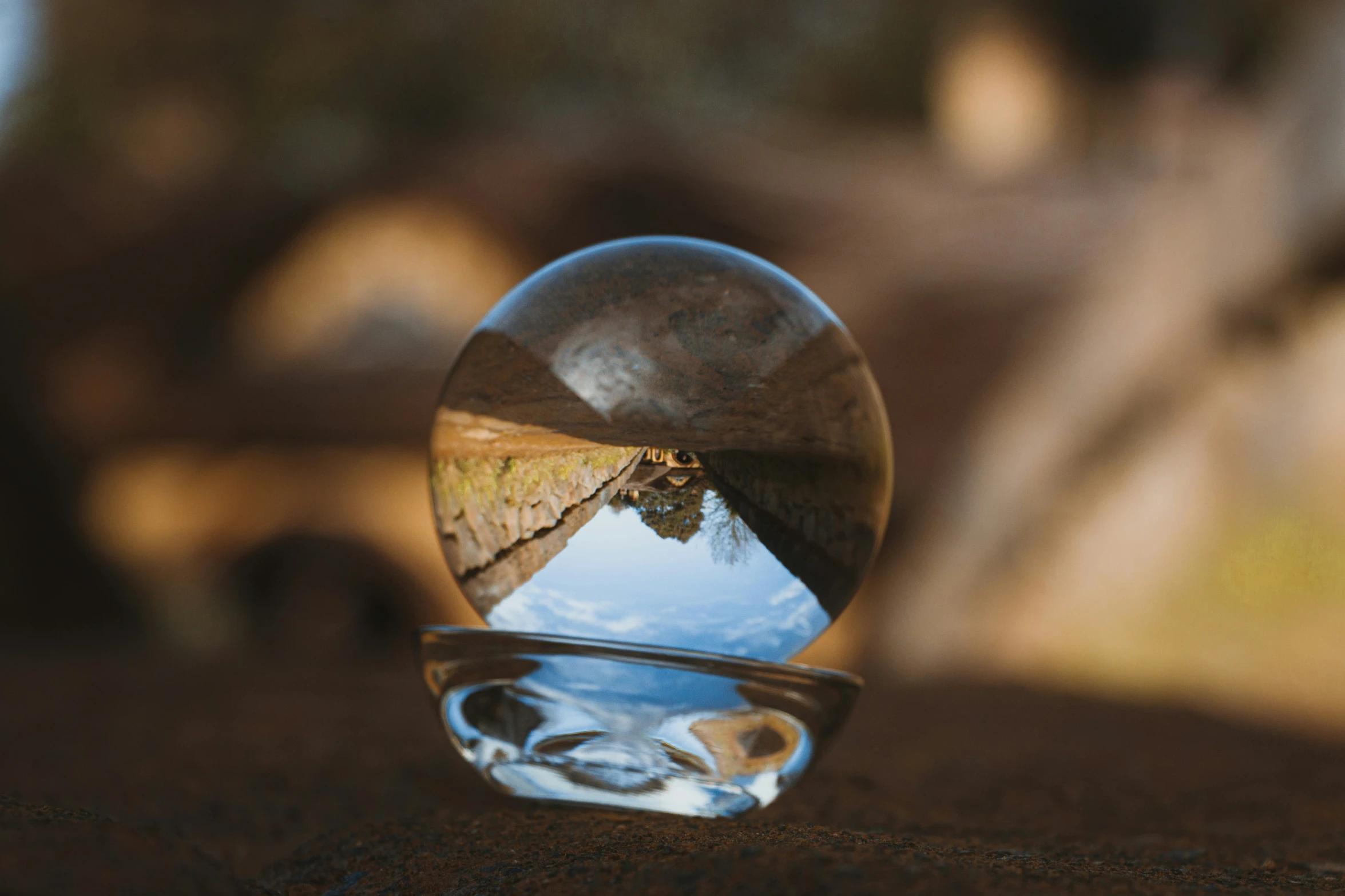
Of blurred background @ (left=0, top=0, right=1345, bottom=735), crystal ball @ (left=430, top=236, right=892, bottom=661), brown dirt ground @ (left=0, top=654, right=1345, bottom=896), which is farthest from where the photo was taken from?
blurred background @ (left=0, top=0, right=1345, bottom=735)

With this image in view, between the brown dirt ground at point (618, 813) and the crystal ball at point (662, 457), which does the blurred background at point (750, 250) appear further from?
the crystal ball at point (662, 457)

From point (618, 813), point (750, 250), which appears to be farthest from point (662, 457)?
point (750, 250)

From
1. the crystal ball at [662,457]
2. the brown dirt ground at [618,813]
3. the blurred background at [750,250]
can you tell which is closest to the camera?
the brown dirt ground at [618,813]

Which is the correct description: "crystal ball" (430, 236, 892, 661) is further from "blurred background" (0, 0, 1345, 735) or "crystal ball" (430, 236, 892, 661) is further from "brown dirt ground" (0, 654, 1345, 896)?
"blurred background" (0, 0, 1345, 735)

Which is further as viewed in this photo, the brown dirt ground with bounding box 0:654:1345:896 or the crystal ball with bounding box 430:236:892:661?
the crystal ball with bounding box 430:236:892:661

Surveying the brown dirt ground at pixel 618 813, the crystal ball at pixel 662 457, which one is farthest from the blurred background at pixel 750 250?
the crystal ball at pixel 662 457

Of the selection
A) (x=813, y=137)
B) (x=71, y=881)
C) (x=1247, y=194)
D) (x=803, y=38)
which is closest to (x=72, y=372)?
(x=813, y=137)

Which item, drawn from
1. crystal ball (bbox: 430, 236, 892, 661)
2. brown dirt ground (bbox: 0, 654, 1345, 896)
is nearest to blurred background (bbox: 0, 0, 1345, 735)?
brown dirt ground (bbox: 0, 654, 1345, 896)

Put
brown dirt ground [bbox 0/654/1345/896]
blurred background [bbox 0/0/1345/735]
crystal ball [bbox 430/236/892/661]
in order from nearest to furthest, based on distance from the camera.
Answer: brown dirt ground [bbox 0/654/1345/896], crystal ball [bbox 430/236/892/661], blurred background [bbox 0/0/1345/735]
